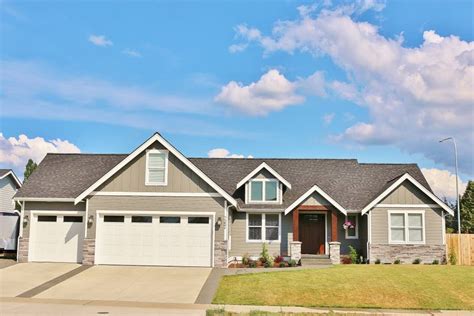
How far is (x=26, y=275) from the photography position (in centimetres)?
2172

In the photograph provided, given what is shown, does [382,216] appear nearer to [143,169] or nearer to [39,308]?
[143,169]

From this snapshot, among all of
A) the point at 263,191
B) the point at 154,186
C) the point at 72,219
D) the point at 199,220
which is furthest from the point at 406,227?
the point at 72,219

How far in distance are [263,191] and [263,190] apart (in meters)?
0.05

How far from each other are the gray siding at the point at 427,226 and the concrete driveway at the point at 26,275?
15.0m

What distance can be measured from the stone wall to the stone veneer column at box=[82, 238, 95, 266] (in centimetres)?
1382

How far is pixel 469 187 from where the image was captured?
52.2m

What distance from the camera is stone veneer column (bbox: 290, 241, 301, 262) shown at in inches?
1020

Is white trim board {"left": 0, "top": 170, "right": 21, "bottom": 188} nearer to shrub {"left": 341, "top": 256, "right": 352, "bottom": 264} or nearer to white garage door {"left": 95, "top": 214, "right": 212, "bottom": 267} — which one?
white garage door {"left": 95, "top": 214, "right": 212, "bottom": 267}

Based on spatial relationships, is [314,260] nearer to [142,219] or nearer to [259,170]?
[259,170]

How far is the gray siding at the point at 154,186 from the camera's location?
2473 centimetres

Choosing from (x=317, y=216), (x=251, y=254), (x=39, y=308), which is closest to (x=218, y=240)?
(x=251, y=254)

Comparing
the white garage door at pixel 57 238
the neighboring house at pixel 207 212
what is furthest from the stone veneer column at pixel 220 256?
the white garage door at pixel 57 238

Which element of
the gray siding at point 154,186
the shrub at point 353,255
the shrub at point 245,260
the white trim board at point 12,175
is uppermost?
the white trim board at point 12,175

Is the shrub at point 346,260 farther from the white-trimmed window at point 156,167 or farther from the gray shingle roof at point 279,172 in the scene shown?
the white-trimmed window at point 156,167
